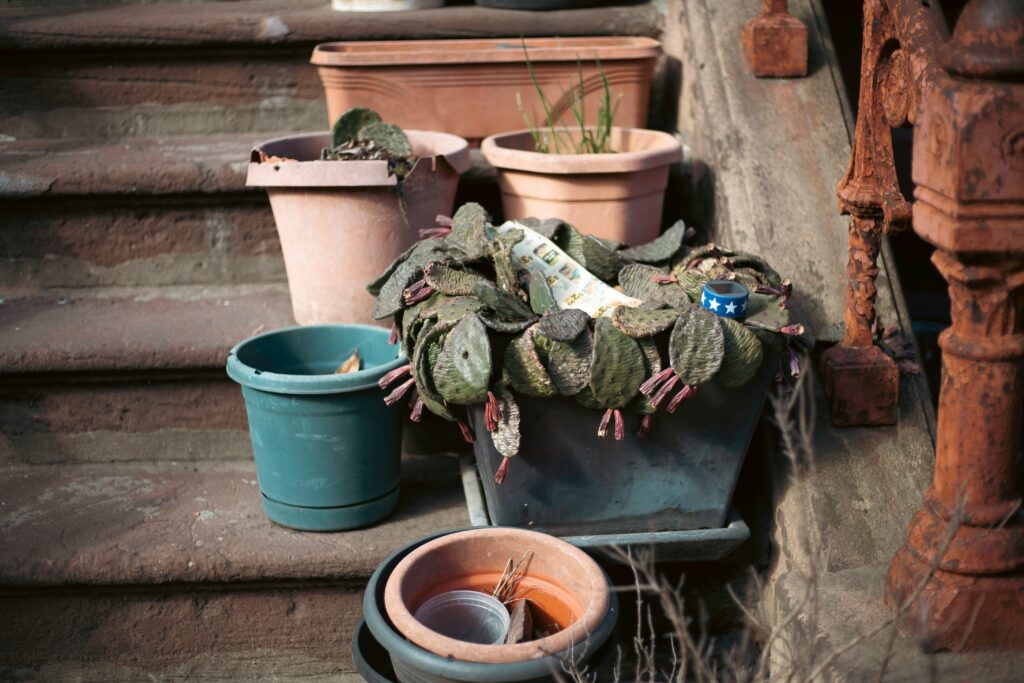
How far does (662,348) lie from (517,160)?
578 mm

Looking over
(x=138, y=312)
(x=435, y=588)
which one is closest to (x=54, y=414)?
(x=138, y=312)

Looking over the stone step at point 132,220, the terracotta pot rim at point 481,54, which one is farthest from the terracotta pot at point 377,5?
the stone step at point 132,220

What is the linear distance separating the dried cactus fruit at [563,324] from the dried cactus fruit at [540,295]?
0.08 meters

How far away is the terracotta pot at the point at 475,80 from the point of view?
2.23 m

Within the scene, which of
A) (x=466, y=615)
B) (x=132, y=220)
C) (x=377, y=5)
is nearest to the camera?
(x=466, y=615)

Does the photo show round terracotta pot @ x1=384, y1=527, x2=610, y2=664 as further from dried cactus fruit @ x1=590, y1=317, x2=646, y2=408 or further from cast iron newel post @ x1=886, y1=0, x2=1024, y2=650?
cast iron newel post @ x1=886, y1=0, x2=1024, y2=650

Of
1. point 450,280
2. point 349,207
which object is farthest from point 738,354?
point 349,207

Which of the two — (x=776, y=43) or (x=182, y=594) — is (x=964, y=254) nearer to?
(x=776, y=43)

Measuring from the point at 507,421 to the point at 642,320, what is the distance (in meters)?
0.24

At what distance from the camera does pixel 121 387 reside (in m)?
2.01

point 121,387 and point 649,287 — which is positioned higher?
point 649,287

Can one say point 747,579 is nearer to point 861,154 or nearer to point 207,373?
point 861,154

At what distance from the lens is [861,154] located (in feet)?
5.20

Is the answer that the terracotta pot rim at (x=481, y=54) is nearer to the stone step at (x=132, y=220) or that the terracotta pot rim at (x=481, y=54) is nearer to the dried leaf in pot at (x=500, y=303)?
the stone step at (x=132, y=220)
